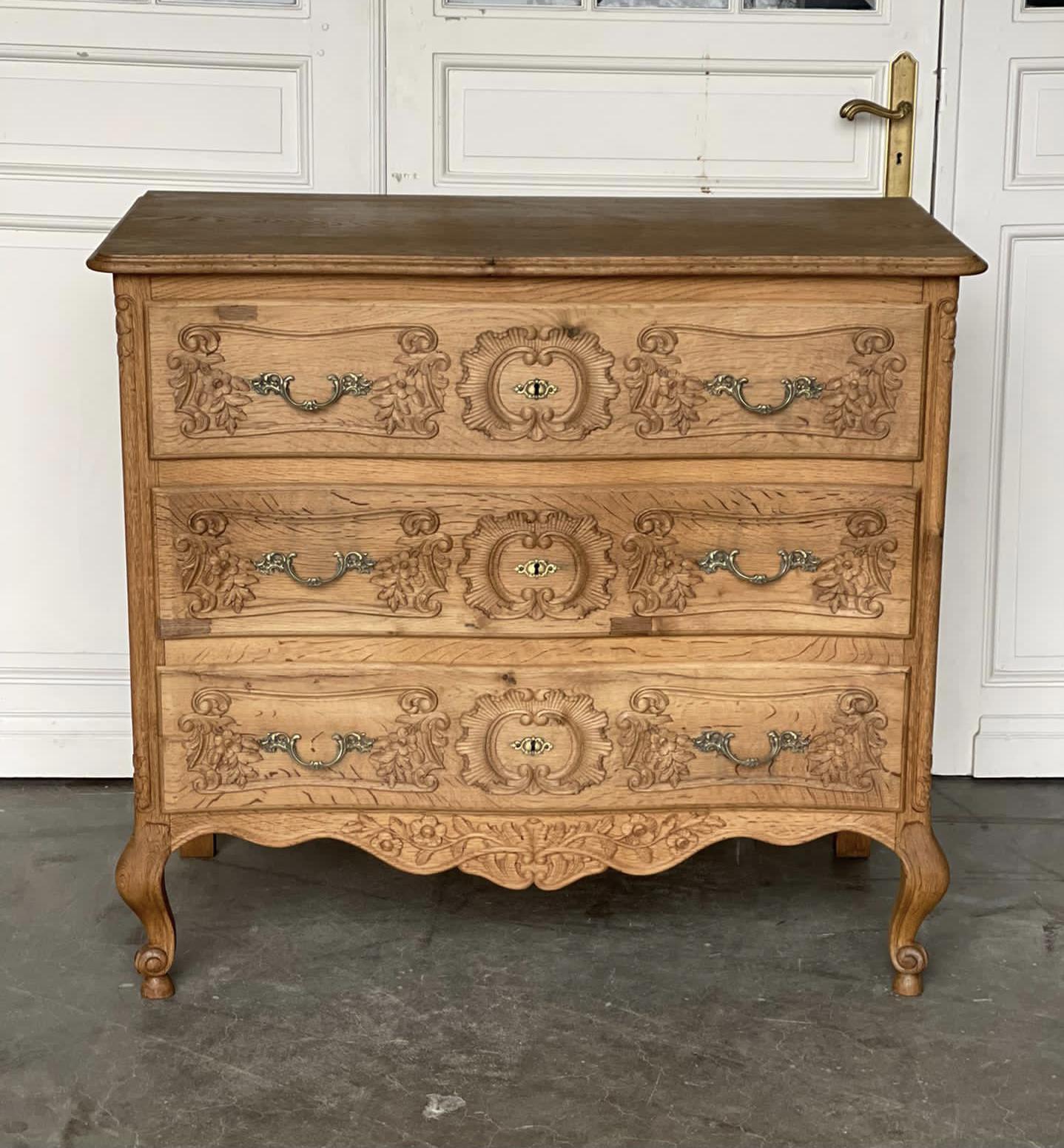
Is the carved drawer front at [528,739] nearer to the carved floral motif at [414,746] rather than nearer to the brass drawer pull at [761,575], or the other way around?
the carved floral motif at [414,746]

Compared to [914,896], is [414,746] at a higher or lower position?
higher

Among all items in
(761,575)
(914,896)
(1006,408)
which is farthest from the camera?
(1006,408)

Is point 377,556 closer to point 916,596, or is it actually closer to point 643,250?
point 643,250

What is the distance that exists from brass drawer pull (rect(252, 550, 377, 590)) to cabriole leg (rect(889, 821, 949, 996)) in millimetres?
1011

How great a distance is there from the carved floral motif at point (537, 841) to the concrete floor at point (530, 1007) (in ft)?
0.79

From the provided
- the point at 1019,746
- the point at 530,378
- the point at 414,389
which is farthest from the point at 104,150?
the point at 1019,746

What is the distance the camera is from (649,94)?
10.1 feet

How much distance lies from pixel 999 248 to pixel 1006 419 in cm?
38

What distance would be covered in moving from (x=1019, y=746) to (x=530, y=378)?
1797mm

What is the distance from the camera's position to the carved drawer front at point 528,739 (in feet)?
7.68

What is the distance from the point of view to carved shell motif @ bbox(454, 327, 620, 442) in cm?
223

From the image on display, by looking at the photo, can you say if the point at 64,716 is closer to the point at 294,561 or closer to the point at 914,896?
the point at 294,561

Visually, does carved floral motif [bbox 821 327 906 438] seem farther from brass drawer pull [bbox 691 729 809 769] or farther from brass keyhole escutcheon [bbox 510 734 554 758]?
brass keyhole escutcheon [bbox 510 734 554 758]

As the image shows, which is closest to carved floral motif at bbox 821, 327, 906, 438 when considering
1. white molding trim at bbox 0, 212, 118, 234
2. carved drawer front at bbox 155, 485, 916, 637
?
carved drawer front at bbox 155, 485, 916, 637
